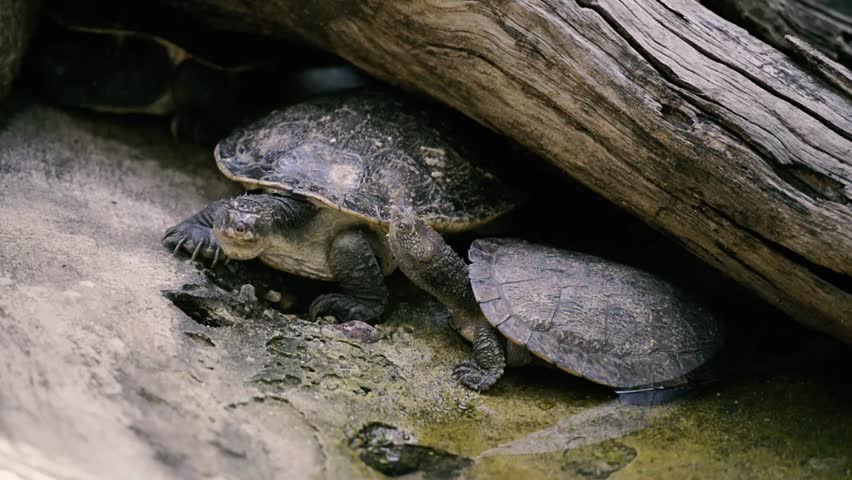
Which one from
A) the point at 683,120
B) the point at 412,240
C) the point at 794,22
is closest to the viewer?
the point at 683,120

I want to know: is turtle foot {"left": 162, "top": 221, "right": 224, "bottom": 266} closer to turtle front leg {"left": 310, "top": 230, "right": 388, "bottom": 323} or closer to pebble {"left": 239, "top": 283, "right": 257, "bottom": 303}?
pebble {"left": 239, "top": 283, "right": 257, "bottom": 303}

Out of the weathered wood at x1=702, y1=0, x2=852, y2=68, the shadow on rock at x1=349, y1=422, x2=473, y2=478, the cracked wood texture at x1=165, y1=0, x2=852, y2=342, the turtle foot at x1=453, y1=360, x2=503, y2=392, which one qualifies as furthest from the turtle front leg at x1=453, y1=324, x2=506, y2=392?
the weathered wood at x1=702, y1=0, x2=852, y2=68

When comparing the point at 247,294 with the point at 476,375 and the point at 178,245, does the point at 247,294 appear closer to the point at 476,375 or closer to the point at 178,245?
the point at 178,245

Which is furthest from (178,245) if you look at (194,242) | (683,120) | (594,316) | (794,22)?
(794,22)

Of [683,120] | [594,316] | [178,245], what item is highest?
[683,120]

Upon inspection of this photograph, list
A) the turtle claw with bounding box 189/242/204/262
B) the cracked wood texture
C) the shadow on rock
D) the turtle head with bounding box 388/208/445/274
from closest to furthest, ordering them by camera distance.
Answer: the shadow on rock
the cracked wood texture
the turtle head with bounding box 388/208/445/274
the turtle claw with bounding box 189/242/204/262

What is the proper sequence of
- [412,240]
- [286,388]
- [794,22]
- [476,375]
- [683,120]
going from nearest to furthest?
[286,388]
[683,120]
[476,375]
[412,240]
[794,22]

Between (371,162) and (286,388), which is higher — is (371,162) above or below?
above
